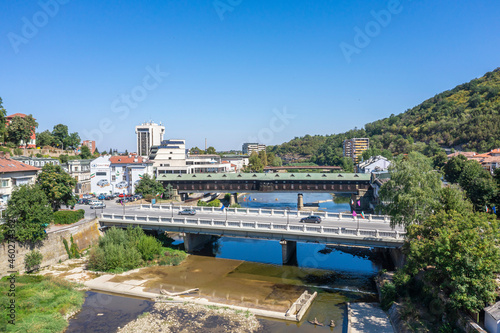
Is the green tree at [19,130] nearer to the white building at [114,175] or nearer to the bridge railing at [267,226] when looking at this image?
the white building at [114,175]

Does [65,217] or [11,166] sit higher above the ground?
[11,166]

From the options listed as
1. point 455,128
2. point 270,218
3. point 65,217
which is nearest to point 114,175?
point 65,217

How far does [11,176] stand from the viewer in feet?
159

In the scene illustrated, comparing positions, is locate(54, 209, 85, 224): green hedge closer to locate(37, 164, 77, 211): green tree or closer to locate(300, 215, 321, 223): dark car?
locate(37, 164, 77, 211): green tree

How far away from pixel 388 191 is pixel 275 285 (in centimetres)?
1453

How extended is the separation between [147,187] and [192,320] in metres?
50.3

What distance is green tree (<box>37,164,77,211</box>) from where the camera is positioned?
45562 mm

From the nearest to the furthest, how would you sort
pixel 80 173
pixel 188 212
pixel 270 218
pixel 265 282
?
pixel 265 282 < pixel 270 218 < pixel 188 212 < pixel 80 173

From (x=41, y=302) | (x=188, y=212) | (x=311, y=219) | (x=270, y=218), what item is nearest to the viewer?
(x=41, y=302)

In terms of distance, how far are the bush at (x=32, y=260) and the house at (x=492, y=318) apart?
4009 cm

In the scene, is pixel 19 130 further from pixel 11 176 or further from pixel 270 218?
pixel 270 218

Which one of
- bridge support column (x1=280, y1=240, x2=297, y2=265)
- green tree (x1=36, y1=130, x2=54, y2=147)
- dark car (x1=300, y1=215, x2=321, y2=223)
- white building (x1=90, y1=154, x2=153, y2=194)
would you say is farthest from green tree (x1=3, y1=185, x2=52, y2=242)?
green tree (x1=36, y1=130, x2=54, y2=147)

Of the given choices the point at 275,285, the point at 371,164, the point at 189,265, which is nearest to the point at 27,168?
the point at 189,265

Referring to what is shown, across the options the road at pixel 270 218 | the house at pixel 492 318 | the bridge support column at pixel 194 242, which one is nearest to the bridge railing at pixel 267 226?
the road at pixel 270 218
